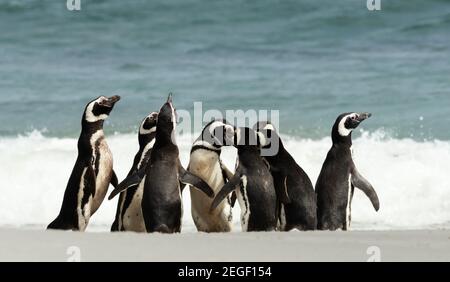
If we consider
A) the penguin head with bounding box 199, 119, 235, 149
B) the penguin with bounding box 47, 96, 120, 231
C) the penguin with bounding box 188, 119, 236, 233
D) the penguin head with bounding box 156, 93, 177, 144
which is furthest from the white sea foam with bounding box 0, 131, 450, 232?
the penguin head with bounding box 156, 93, 177, 144

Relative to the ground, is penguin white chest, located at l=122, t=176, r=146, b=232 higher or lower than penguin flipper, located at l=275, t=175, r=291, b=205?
lower

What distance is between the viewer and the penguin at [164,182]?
8.13 m

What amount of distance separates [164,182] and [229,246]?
1.19 m

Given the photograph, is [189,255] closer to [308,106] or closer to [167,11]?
[308,106]

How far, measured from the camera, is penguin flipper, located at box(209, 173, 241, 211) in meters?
8.30

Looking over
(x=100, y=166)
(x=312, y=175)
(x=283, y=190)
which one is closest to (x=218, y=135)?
(x=283, y=190)

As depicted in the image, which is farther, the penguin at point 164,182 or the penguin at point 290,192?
the penguin at point 290,192

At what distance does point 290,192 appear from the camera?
846cm

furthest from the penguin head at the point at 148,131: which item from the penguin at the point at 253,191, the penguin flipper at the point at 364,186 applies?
the penguin flipper at the point at 364,186

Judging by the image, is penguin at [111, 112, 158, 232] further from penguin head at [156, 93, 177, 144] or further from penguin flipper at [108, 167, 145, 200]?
penguin head at [156, 93, 177, 144]

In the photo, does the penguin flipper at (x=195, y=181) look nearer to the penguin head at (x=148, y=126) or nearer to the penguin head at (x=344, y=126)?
the penguin head at (x=148, y=126)

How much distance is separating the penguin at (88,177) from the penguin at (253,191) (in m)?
1.01

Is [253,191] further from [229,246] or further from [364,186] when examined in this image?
[229,246]
